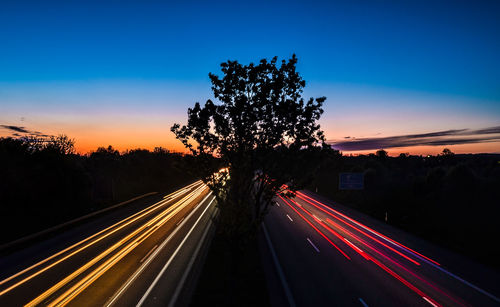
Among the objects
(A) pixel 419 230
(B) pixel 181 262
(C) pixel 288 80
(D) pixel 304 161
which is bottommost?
(A) pixel 419 230

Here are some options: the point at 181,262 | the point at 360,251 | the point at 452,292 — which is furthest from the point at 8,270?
the point at 452,292

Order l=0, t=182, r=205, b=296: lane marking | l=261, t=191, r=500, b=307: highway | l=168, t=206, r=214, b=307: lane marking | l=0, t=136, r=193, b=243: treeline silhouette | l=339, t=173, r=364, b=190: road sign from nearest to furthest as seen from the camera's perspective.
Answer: l=168, t=206, r=214, b=307: lane marking < l=261, t=191, r=500, b=307: highway < l=0, t=182, r=205, b=296: lane marking < l=0, t=136, r=193, b=243: treeline silhouette < l=339, t=173, r=364, b=190: road sign

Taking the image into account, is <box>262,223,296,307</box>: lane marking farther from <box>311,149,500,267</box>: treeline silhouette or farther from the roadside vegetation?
<box>311,149,500,267</box>: treeline silhouette

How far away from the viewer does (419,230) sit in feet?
78.0

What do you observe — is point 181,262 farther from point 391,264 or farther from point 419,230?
point 419,230

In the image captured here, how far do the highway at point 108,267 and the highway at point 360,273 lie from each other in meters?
5.76

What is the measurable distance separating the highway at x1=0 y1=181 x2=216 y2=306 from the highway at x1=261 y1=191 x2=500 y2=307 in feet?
18.9

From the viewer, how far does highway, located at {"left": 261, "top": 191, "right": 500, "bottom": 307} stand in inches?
447

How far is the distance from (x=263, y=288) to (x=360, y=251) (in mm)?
9149

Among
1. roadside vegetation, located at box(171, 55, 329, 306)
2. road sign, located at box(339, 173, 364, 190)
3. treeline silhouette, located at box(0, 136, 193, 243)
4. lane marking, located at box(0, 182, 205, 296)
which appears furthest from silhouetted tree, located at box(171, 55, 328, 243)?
road sign, located at box(339, 173, 364, 190)

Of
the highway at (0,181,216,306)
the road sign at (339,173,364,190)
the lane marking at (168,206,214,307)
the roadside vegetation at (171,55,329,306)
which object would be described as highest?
the roadside vegetation at (171,55,329,306)

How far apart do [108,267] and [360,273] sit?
15.2 meters

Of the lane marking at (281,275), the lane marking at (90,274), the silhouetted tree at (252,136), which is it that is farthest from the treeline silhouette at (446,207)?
the lane marking at (90,274)

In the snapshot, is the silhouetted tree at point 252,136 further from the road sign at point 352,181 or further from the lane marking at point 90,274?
the road sign at point 352,181
